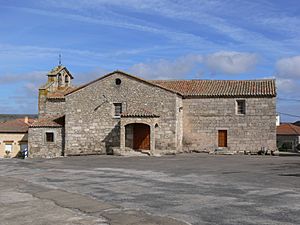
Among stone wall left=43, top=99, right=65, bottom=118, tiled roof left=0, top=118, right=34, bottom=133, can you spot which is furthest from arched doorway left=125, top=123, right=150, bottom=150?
tiled roof left=0, top=118, right=34, bottom=133

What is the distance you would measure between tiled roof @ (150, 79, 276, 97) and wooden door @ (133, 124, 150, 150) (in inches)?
163

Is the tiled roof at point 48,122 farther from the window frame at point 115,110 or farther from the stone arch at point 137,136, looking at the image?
the stone arch at point 137,136

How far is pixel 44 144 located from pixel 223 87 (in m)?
15.1

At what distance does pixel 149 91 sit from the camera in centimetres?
3312

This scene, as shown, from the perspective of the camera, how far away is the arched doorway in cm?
3284

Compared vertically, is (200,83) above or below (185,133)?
above

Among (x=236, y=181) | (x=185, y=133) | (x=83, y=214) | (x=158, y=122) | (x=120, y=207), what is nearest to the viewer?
(x=83, y=214)

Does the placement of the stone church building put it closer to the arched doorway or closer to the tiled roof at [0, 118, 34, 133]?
the arched doorway

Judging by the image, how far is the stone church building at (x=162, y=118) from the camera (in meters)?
32.8

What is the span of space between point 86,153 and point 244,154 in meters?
12.1

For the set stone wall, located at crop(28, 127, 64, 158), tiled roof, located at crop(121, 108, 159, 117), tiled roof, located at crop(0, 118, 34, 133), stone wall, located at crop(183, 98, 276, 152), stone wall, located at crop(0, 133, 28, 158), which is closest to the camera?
tiled roof, located at crop(121, 108, 159, 117)

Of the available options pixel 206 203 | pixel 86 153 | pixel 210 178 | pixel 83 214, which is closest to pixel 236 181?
pixel 210 178

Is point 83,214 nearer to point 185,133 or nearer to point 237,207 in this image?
point 237,207

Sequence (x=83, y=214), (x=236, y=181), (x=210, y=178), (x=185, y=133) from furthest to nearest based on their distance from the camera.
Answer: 1. (x=185, y=133)
2. (x=210, y=178)
3. (x=236, y=181)
4. (x=83, y=214)
